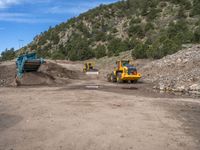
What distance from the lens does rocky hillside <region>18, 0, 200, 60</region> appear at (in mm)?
52875

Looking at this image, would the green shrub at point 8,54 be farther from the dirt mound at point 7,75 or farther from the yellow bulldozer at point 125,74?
the yellow bulldozer at point 125,74

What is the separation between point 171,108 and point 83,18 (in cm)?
8064

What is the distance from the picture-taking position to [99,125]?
40.8ft

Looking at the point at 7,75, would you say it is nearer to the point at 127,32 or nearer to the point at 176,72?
the point at 176,72

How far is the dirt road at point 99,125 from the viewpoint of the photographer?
397 inches

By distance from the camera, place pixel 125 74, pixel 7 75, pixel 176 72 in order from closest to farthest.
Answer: pixel 125 74
pixel 176 72
pixel 7 75

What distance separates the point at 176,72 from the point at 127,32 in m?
40.3

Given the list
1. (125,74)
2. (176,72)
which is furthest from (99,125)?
(176,72)

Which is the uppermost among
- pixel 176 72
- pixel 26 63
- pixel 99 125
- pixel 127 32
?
pixel 127 32

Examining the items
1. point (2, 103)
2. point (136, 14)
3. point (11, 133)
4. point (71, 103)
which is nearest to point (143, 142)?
point (11, 133)

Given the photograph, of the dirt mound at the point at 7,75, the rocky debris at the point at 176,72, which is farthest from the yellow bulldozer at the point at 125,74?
the dirt mound at the point at 7,75

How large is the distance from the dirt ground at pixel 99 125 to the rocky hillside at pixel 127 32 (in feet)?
102

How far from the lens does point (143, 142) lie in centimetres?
1027

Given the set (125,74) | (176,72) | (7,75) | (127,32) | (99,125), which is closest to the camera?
(99,125)
